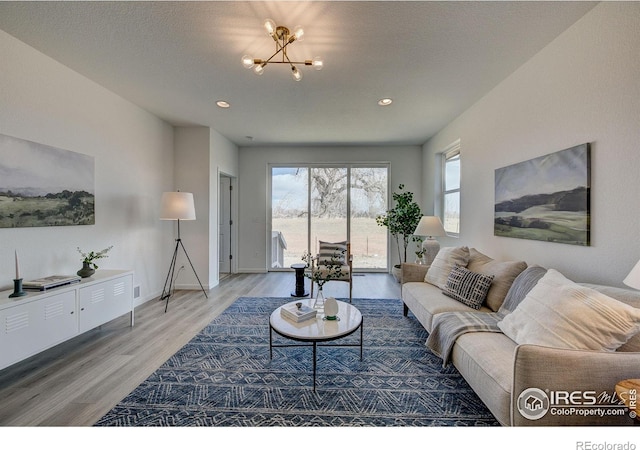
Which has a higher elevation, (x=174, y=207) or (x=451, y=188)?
(x=451, y=188)

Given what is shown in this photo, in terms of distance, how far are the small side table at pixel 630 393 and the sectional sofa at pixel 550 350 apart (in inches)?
2.0

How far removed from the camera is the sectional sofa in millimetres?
1158

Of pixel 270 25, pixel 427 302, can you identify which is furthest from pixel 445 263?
pixel 270 25

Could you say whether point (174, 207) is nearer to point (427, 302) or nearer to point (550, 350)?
point (427, 302)

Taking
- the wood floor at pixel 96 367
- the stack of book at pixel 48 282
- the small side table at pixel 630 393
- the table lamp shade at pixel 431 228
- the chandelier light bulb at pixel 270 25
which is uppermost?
the chandelier light bulb at pixel 270 25

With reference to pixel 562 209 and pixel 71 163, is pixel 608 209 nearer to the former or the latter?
pixel 562 209

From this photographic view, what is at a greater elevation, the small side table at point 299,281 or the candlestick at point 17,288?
the candlestick at point 17,288

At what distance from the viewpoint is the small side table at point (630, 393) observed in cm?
102

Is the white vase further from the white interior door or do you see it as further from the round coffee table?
the white interior door

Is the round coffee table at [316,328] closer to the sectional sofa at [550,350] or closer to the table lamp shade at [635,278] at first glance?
the sectional sofa at [550,350]

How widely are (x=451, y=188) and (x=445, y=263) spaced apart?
6.43 ft

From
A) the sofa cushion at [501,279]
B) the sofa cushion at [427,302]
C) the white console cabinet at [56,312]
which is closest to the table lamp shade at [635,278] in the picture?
the sofa cushion at [501,279]

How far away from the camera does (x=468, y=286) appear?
2383 millimetres
